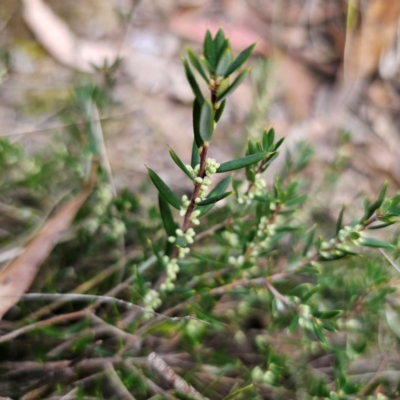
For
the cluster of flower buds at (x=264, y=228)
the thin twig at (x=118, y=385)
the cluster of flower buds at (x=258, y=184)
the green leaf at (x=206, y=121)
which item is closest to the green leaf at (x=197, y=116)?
the green leaf at (x=206, y=121)

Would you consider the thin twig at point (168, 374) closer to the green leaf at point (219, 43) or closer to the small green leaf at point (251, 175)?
the small green leaf at point (251, 175)

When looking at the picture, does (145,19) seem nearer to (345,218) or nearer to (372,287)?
(345,218)

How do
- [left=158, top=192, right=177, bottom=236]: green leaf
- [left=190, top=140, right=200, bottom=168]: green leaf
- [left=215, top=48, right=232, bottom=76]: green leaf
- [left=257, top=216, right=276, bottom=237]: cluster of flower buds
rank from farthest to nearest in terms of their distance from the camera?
1. [left=257, top=216, right=276, bottom=237]: cluster of flower buds
2. [left=158, top=192, right=177, bottom=236]: green leaf
3. [left=190, top=140, right=200, bottom=168]: green leaf
4. [left=215, top=48, right=232, bottom=76]: green leaf

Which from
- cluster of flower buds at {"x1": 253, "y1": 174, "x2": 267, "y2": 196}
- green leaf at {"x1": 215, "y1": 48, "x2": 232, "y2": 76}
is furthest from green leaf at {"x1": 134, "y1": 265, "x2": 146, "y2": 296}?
green leaf at {"x1": 215, "y1": 48, "x2": 232, "y2": 76}

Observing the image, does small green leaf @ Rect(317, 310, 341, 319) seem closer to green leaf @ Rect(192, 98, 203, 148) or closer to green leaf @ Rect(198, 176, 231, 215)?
green leaf @ Rect(198, 176, 231, 215)

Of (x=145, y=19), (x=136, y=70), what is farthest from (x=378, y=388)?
(x=145, y=19)

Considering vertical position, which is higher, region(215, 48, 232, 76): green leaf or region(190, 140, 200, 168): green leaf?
region(215, 48, 232, 76): green leaf

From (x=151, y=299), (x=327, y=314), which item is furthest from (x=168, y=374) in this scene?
(x=327, y=314)
